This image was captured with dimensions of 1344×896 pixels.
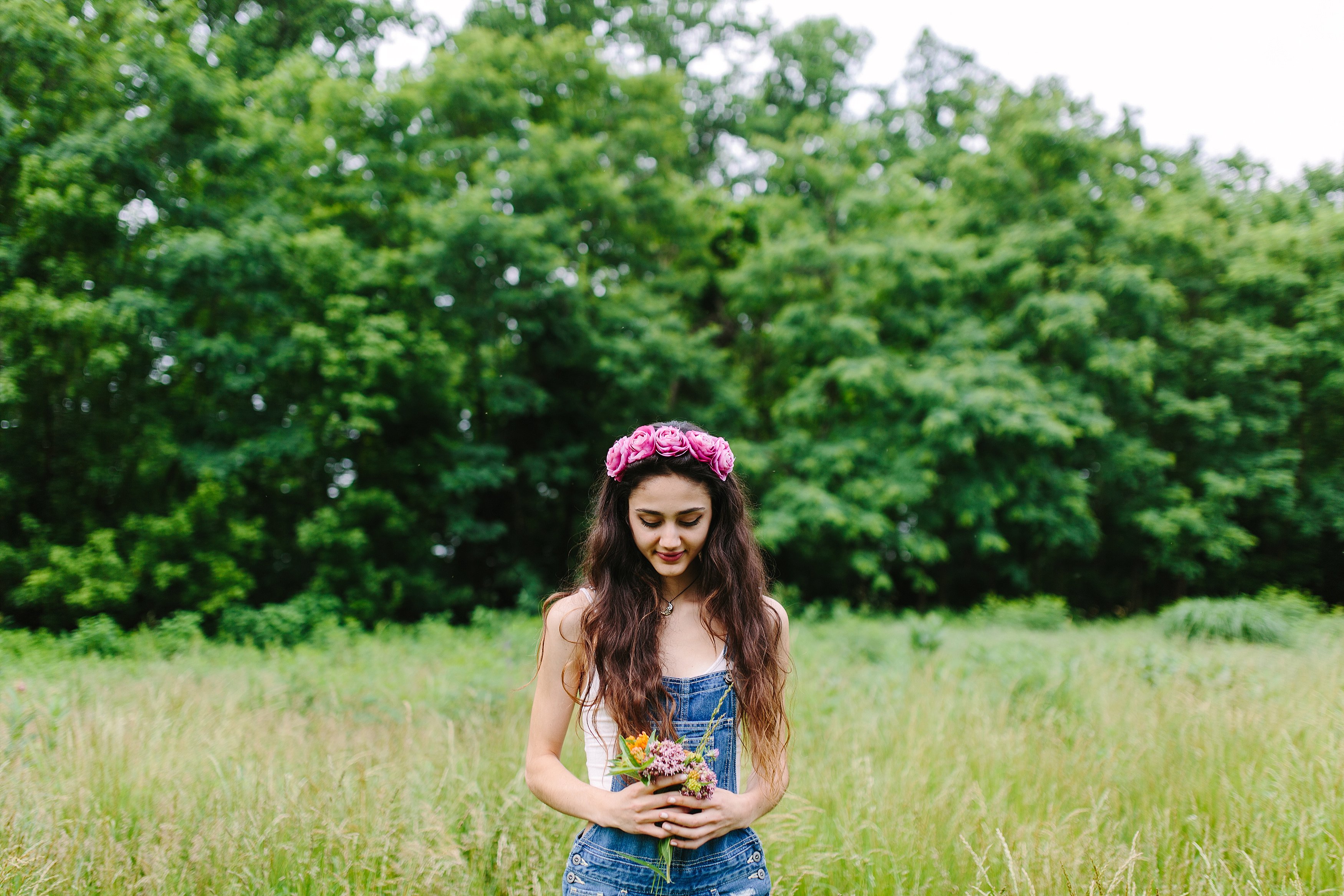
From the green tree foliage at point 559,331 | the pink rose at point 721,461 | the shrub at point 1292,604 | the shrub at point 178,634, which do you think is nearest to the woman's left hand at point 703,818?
the pink rose at point 721,461

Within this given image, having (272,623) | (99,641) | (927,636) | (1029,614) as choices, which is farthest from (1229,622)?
(99,641)

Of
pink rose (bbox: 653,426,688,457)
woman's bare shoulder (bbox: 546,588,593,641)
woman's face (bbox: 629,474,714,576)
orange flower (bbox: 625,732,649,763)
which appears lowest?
orange flower (bbox: 625,732,649,763)

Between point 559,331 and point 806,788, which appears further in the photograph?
point 559,331

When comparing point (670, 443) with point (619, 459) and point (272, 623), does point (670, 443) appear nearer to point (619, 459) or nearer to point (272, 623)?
point (619, 459)

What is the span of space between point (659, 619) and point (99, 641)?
10238 mm

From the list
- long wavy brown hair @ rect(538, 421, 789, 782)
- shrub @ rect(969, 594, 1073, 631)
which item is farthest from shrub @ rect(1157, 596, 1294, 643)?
long wavy brown hair @ rect(538, 421, 789, 782)

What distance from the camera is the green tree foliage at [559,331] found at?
10.4m

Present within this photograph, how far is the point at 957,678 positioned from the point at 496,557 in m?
10.9

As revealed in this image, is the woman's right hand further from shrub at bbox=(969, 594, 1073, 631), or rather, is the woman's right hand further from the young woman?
shrub at bbox=(969, 594, 1073, 631)

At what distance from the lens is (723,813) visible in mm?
1586

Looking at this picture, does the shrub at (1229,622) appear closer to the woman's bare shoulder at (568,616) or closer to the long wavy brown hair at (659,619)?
the long wavy brown hair at (659,619)

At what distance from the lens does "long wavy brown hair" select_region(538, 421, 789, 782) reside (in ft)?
5.54

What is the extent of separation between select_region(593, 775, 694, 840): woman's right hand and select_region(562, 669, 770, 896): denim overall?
114mm

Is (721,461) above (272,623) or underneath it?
above
